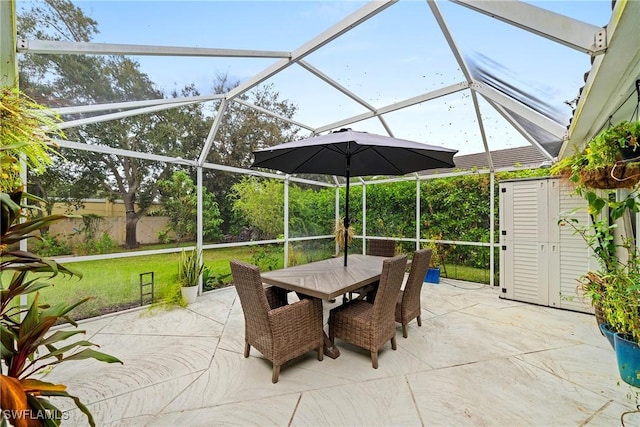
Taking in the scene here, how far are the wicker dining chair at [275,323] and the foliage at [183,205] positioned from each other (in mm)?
2857

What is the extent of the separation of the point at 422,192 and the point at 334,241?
2793 mm

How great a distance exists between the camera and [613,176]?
7.18ft

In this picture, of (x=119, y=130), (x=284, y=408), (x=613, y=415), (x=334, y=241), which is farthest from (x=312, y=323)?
(x=334, y=241)

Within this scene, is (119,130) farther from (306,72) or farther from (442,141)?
(442,141)

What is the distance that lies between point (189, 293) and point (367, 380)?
3425mm

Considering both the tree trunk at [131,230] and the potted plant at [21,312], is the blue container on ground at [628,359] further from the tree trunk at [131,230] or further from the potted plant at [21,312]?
the tree trunk at [131,230]

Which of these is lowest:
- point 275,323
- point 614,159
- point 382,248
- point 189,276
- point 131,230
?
point 189,276

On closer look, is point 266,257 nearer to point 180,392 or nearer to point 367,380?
point 180,392

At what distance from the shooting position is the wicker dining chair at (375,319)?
8.83 feet

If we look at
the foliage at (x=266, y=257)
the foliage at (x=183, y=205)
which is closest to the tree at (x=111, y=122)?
the foliage at (x=183, y=205)

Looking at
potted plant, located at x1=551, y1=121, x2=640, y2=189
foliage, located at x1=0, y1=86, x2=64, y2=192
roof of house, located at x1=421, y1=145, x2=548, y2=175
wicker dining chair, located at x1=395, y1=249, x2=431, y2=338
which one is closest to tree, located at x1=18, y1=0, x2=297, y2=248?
foliage, located at x1=0, y1=86, x2=64, y2=192

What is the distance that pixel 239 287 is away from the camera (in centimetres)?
265

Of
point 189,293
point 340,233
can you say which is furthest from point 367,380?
point 340,233

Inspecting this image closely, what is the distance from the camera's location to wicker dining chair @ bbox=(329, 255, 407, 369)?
8.83ft
